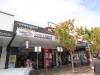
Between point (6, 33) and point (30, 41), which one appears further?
point (30, 41)

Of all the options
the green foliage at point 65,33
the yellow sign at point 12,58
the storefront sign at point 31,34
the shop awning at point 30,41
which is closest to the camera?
the storefront sign at point 31,34

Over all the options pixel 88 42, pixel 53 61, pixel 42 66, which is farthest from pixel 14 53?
pixel 88 42

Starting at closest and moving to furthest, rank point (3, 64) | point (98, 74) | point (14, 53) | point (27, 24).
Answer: point (98, 74) < point (27, 24) < point (3, 64) < point (14, 53)

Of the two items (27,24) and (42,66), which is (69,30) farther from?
(42,66)

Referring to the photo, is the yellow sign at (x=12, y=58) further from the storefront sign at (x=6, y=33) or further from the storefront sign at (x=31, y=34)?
the storefront sign at (x=6, y=33)

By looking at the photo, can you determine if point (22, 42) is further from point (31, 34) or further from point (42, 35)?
point (31, 34)

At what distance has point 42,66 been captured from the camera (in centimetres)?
2483

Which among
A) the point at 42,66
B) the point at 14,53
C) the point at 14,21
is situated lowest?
the point at 42,66

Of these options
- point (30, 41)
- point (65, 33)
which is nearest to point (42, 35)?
point (30, 41)

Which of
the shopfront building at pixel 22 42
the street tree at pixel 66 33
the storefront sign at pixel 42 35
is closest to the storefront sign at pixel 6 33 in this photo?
the shopfront building at pixel 22 42

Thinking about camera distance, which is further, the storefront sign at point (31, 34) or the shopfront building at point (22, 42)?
the storefront sign at point (31, 34)

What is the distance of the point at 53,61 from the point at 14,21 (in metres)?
12.7

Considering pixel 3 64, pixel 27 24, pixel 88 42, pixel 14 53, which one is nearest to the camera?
pixel 27 24

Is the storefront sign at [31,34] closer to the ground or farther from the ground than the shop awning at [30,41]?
farther from the ground
